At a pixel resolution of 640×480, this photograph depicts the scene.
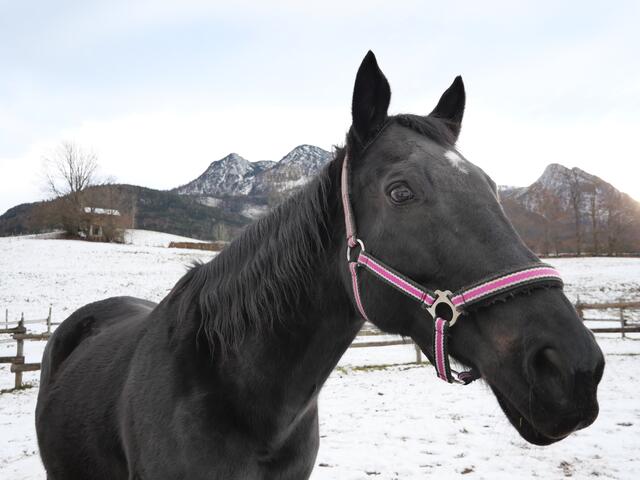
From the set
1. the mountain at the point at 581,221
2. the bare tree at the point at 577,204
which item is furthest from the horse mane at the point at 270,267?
the bare tree at the point at 577,204

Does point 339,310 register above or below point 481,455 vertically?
above

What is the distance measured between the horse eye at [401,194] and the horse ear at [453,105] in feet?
2.79

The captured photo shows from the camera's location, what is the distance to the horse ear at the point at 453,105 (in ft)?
7.70

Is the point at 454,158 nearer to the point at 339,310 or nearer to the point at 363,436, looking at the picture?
the point at 339,310

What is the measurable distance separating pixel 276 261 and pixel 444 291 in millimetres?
858

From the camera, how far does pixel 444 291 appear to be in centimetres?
149

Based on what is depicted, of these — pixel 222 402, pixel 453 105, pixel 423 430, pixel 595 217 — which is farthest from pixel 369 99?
pixel 595 217

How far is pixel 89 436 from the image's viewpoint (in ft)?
8.43

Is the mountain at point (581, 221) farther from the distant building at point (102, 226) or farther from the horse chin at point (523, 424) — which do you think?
the distant building at point (102, 226)

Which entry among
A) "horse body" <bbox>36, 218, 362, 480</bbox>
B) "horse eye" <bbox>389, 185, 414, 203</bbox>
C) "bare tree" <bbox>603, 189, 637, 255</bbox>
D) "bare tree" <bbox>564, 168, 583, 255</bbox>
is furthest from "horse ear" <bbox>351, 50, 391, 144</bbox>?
"bare tree" <bbox>603, 189, 637, 255</bbox>

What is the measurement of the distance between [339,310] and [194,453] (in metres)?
0.93

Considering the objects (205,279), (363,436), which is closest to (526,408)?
(205,279)

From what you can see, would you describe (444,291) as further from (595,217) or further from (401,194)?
(595,217)

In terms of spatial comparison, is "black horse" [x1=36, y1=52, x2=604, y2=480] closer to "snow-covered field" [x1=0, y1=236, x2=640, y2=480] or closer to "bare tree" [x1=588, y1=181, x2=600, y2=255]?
"snow-covered field" [x1=0, y1=236, x2=640, y2=480]
